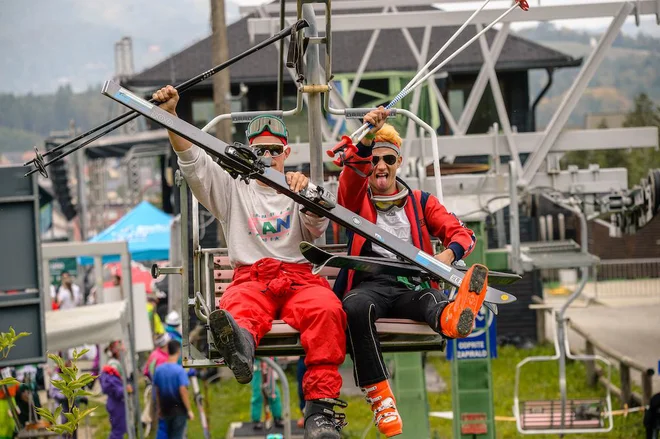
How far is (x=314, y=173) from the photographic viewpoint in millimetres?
5660

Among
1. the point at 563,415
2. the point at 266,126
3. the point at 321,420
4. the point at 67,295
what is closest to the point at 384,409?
the point at 321,420

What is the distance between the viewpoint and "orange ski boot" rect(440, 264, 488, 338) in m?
5.04

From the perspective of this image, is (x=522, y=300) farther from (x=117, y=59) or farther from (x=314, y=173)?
(x=314, y=173)

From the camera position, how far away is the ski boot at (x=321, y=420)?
494 cm

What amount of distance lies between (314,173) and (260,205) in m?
0.32

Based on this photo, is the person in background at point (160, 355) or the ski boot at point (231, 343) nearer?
the ski boot at point (231, 343)

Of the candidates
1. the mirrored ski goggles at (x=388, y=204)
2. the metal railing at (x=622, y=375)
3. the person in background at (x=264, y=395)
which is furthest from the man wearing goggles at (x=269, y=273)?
the person in background at (x=264, y=395)

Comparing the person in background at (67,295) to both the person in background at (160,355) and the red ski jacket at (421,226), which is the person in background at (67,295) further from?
the red ski jacket at (421,226)

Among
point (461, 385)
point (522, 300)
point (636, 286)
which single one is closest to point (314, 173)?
point (461, 385)

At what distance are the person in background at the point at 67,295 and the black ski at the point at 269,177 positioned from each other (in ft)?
47.8

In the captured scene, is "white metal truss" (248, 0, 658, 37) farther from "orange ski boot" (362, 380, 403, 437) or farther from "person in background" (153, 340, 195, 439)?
"orange ski boot" (362, 380, 403, 437)

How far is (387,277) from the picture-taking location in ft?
18.6

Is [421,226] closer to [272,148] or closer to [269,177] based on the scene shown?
[272,148]

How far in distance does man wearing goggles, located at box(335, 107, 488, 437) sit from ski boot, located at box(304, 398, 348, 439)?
0.79 ft
